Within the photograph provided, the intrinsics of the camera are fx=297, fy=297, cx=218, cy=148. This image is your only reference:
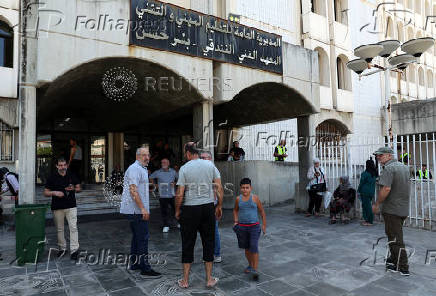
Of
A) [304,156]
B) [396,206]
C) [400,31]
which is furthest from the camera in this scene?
[400,31]

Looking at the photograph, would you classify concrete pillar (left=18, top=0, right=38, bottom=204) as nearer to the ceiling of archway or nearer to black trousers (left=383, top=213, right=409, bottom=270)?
the ceiling of archway

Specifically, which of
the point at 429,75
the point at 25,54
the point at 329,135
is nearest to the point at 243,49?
the point at 25,54

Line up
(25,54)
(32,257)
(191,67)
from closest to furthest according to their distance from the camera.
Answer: (32,257) < (25,54) < (191,67)

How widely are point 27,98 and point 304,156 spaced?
7.72m

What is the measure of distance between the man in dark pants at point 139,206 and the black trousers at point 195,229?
0.70 metres

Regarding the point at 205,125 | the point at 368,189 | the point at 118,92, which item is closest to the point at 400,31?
the point at 368,189

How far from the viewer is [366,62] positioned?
7.54m

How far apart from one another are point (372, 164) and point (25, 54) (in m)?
8.00

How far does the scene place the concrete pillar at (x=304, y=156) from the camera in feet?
31.2

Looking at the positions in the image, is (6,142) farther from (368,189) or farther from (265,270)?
(368,189)

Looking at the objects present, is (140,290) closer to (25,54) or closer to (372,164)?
(25,54)

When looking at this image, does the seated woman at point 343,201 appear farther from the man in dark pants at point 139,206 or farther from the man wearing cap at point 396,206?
the man in dark pants at point 139,206

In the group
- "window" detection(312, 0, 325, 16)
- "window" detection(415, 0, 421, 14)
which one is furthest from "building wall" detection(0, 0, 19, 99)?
"window" detection(415, 0, 421, 14)

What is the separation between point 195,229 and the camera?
152 inches
